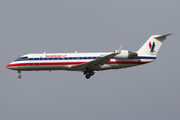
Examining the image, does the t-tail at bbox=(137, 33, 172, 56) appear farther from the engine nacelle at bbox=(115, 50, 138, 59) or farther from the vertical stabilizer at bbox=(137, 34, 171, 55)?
the engine nacelle at bbox=(115, 50, 138, 59)

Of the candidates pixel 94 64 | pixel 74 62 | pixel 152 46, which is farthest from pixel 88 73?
pixel 152 46

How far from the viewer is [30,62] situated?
32438mm

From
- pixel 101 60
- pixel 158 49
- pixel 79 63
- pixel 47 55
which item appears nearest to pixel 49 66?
pixel 47 55

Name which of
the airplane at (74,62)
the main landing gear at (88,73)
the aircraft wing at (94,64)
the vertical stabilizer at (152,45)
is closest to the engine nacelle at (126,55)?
the airplane at (74,62)

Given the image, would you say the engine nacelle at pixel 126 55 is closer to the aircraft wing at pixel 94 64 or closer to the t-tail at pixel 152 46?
the t-tail at pixel 152 46

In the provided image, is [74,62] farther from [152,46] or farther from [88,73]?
[152,46]

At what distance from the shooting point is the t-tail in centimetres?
3462

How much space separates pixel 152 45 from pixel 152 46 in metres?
0.15

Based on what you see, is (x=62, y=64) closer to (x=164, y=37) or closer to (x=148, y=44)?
(x=148, y=44)

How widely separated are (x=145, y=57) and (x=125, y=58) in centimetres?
305

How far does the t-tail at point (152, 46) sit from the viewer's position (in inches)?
1363

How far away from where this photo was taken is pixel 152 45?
35219mm

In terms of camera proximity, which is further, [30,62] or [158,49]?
[158,49]

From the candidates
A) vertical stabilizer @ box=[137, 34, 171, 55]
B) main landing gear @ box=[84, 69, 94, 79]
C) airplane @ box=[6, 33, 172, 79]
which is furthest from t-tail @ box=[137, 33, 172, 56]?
main landing gear @ box=[84, 69, 94, 79]
